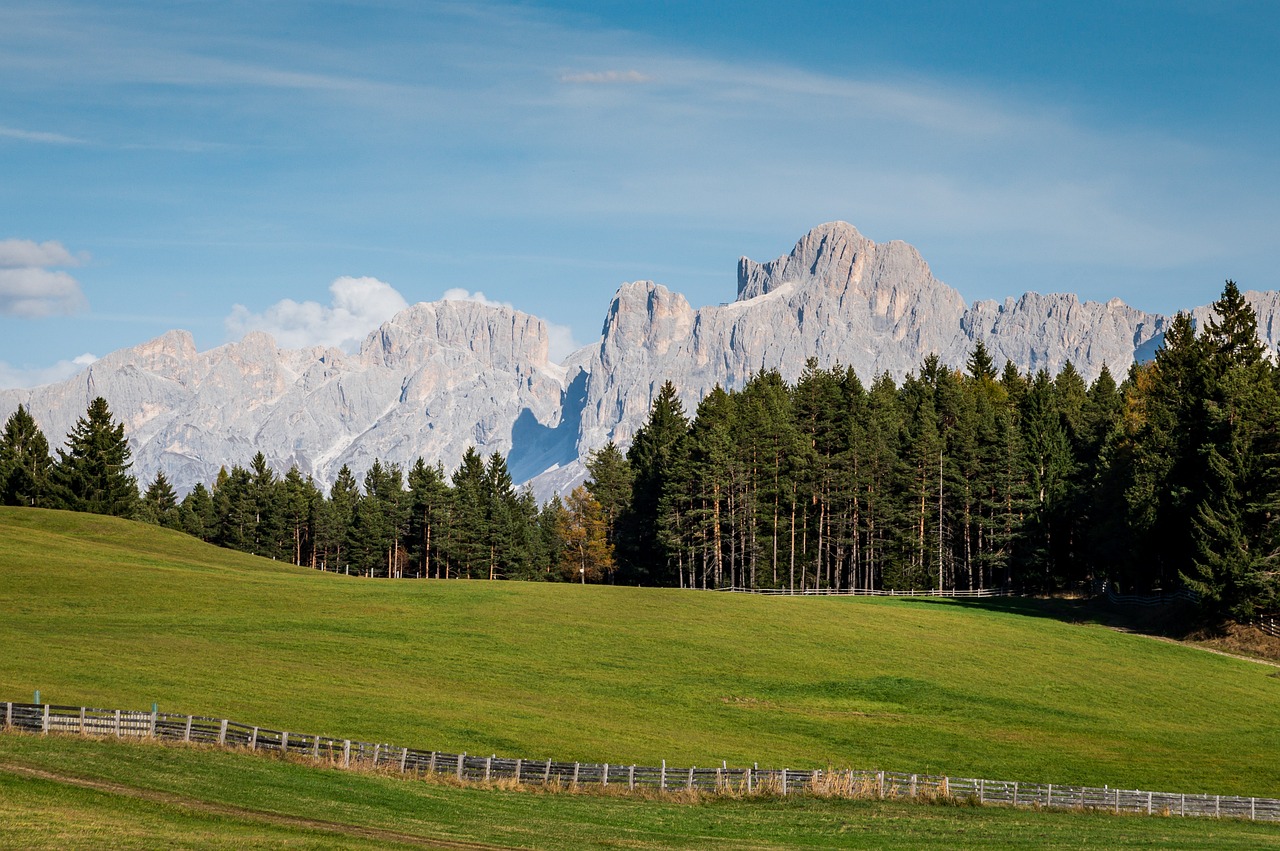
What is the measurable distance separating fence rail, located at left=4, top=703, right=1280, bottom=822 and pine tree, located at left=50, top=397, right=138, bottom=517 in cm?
10447

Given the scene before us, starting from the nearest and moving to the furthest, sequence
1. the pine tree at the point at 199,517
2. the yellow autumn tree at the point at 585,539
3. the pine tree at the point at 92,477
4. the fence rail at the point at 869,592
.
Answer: the fence rail at the point at 869,592 < the yellow autumn tree at the point at 585,539 < the pine tree at the point at 92,477 < the pine tree at the point at 199,517

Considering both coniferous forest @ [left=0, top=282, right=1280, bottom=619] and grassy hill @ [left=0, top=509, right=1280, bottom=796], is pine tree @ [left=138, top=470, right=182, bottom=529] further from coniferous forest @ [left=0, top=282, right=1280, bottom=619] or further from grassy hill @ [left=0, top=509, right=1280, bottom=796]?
grassy hill @ [left=0, top=509, right=1280, bottom=796]

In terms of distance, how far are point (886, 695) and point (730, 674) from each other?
810 centimetres

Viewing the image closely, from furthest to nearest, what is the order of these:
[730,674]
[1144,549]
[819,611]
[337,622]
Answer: [1144,549] < [819,611] < [337,622] < [730,674]

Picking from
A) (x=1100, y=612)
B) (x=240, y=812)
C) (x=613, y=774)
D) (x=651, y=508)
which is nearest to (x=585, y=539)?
(x=651, y=508)

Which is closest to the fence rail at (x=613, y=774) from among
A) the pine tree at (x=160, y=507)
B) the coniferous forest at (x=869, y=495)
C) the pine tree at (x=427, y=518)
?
the coniferous forest at (x=869, y=495)

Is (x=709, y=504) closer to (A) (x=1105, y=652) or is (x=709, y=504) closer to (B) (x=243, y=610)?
(A) (x=1105, y=652)

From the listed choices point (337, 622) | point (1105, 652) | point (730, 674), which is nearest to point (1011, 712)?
point (730, 674)

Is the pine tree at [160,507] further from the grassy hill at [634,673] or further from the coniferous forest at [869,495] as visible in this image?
the grassy hill at [634,673]

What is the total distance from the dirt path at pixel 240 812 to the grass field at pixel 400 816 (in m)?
0.06

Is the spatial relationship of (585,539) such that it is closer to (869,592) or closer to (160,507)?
(869,592)

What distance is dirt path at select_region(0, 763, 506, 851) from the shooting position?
2816 centimetres

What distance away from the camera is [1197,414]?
86.2 metres

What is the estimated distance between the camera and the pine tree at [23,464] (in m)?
136
